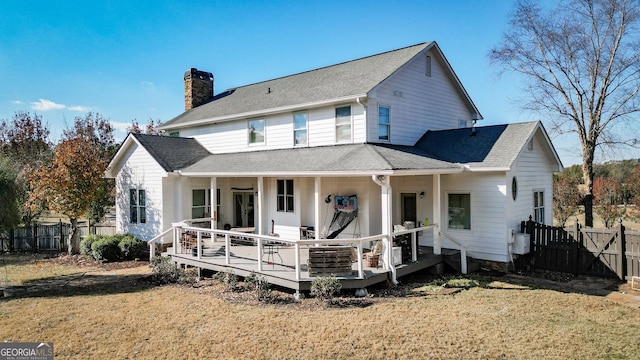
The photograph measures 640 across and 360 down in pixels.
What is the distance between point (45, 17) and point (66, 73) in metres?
8.80

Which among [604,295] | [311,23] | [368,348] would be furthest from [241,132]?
[604,295]

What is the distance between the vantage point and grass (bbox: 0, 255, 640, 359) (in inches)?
265

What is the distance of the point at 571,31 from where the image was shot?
824 inches

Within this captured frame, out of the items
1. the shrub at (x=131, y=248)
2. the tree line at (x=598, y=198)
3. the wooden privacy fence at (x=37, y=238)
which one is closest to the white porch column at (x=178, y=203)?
the shrub at (x=131, y=248)

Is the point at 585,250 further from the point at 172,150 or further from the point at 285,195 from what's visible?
the point at 172,150

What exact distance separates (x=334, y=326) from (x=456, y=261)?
6.44 m

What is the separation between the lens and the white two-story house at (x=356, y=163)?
42.3 feet

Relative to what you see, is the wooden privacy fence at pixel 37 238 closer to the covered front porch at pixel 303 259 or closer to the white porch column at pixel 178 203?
the white porch column at pixel 178 203

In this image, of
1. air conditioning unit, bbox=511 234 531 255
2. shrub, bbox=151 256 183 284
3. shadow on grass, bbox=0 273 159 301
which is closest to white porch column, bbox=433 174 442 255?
air conditioning unit, bbox=511 234 531 255

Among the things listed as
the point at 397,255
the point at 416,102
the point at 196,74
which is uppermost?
the point at 196,74

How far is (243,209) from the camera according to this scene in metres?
18.3

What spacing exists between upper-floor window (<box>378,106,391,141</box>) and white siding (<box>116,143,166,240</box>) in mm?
9366

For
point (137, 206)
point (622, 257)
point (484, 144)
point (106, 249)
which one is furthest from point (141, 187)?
point (622, 257)

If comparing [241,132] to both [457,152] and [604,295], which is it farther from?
[604,295]
